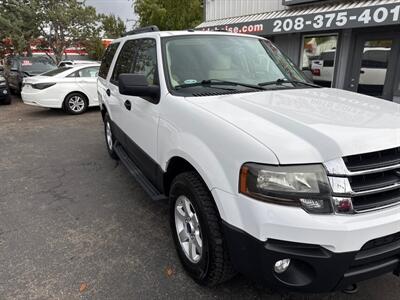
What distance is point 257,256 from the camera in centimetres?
186

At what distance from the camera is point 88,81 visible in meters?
10.1

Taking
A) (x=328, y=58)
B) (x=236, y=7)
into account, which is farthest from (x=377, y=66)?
(x=236, y=7)

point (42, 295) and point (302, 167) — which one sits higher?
point (302, 167)

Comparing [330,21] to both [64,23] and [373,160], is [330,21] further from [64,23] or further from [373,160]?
[64,23]

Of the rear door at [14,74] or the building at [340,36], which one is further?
the rear door at [14,74]

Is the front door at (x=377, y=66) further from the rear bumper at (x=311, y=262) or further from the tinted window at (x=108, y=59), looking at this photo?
the rear bumper at (x=311, y=262)

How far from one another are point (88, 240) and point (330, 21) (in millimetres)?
7694

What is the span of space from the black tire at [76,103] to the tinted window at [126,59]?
5.98m

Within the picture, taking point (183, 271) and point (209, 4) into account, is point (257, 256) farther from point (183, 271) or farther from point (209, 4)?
point (209, 4)

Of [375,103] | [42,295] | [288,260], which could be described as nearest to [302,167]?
[288,260]

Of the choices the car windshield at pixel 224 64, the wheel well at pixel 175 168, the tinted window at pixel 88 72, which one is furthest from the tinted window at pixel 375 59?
the tinted window at pixel 88 72

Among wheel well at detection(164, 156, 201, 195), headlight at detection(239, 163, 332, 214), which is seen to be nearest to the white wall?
wheel well at detection(164, 156, 201, 195)

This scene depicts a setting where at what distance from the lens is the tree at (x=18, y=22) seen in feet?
53.6

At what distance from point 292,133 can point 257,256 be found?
0.74m
